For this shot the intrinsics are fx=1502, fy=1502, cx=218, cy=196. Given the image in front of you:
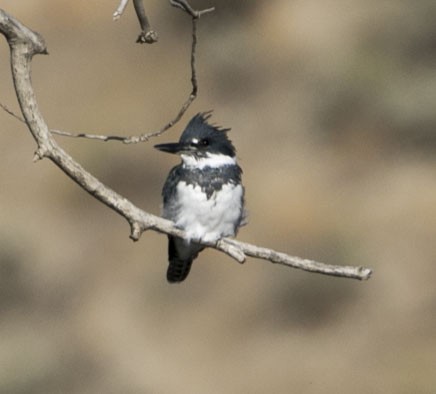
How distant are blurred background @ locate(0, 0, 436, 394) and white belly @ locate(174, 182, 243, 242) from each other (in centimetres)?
655

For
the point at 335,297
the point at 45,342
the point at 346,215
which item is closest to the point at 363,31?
the point at 346,215

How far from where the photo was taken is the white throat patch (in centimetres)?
681

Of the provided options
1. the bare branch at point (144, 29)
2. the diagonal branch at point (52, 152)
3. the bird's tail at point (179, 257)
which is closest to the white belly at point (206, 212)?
the bird's tail at point (179, 257)

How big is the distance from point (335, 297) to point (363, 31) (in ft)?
15.2

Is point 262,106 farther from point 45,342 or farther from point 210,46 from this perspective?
point 45,342

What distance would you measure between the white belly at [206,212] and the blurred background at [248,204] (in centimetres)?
655

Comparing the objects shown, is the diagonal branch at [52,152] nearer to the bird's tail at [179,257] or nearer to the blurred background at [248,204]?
the bird's tail at [179,257]

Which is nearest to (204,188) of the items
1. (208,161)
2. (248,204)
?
(208,161)

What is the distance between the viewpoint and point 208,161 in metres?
6.82

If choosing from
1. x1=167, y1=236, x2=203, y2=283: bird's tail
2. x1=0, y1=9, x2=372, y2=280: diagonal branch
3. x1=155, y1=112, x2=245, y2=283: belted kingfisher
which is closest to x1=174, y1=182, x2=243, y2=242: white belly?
x1=155, y1=112, x2=245, y2=283: belted kingfisher

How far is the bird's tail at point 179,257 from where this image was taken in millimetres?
7248

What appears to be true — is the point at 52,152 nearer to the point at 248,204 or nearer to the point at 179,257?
the point at 179,257

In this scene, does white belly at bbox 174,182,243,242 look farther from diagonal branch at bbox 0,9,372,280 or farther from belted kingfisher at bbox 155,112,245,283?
diagonal branch at bbox 0,9,372,280

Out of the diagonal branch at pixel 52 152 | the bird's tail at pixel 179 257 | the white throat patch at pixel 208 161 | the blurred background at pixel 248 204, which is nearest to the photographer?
the diagonal branch at pixel 52 152
